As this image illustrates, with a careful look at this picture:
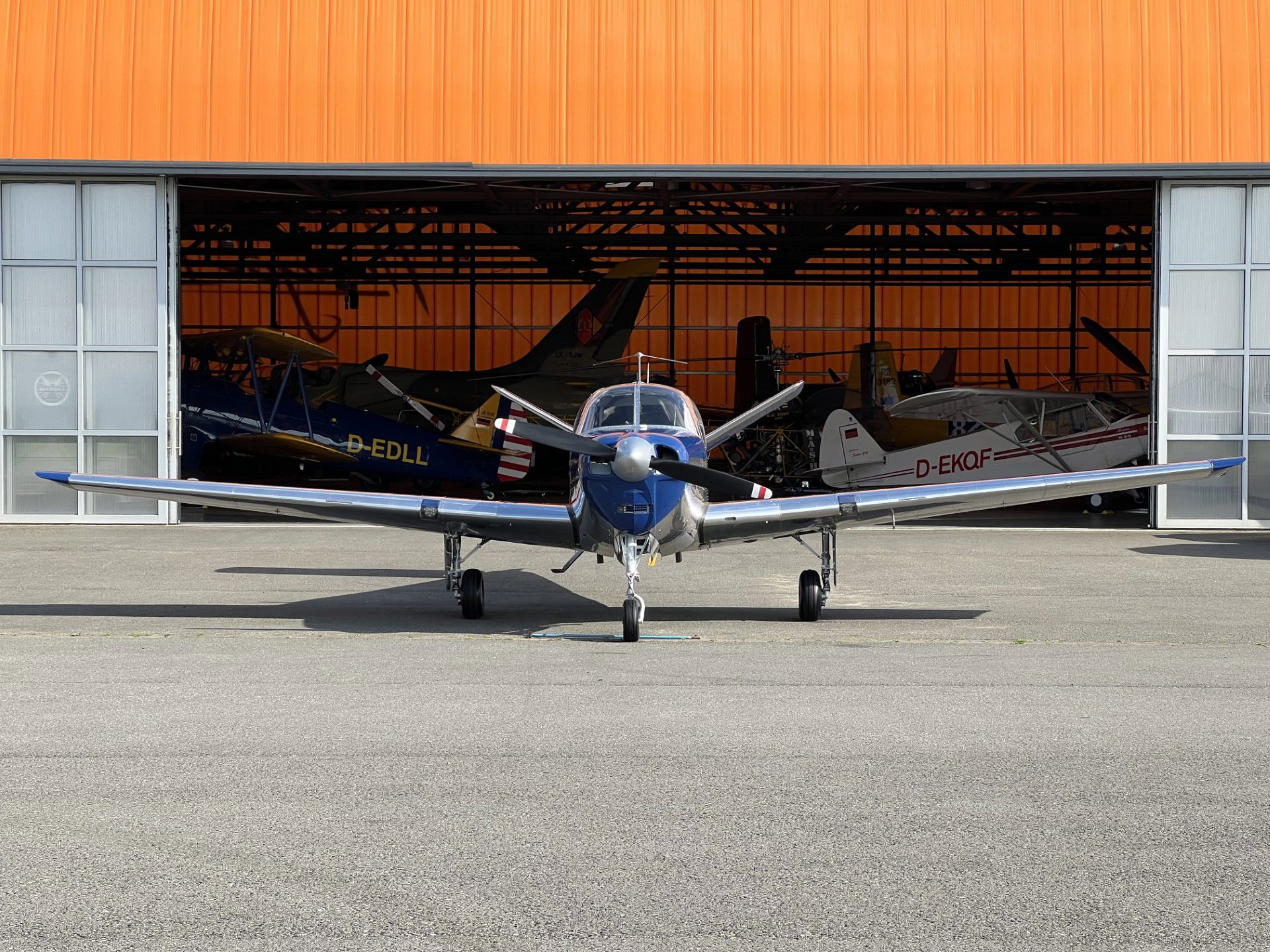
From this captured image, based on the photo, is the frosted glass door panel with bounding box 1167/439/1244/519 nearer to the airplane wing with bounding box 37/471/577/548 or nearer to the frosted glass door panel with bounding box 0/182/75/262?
the airplane wing with bounding box 37/471/577/548

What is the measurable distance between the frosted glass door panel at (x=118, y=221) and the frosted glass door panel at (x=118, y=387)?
1412 millimetres

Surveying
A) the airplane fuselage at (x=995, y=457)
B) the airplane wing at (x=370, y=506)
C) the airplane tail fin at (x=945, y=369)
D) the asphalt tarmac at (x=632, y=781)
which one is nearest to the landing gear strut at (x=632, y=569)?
the asphalt tarmac at (x=632, y=781)

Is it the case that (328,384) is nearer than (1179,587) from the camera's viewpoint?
No

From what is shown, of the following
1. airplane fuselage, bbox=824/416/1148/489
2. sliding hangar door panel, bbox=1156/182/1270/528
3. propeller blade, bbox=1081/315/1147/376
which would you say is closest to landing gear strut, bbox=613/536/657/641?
sliding hangar door panel, bbox=1156/182/1270/528

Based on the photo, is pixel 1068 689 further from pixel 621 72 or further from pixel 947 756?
pixel 621 72

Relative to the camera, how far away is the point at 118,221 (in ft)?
62.8

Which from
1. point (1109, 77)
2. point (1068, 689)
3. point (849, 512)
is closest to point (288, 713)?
point (1068, 689)

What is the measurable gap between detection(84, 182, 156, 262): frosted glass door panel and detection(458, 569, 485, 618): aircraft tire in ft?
35.6

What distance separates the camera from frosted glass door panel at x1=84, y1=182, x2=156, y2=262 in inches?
753

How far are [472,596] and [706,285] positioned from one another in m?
29.8

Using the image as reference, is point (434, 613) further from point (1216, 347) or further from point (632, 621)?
point (1216, 347)

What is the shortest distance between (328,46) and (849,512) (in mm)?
11880

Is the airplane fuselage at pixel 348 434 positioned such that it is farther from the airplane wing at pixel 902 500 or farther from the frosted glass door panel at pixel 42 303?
the airplane wing at pixel 902 500

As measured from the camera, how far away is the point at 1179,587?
1271 cm
